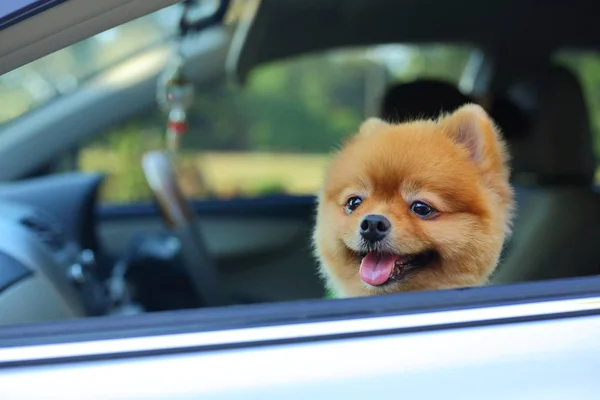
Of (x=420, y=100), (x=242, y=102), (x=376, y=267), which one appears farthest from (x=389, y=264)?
(x=242, y=102)

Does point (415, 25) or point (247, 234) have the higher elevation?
point (415, 25)

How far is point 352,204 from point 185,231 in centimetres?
168

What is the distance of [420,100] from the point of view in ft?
5.75

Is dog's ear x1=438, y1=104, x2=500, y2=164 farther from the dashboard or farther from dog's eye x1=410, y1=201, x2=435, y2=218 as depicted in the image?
the dashboard

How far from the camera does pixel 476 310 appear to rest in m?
1.22

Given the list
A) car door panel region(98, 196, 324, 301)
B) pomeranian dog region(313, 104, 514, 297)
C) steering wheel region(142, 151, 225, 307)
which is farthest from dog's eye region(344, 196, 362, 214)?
car door panel region(98, 196, 324, 301)

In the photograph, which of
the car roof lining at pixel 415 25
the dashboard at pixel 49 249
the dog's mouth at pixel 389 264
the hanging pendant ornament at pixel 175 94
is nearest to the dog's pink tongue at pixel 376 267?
the dog's mouth at pixel 389 264

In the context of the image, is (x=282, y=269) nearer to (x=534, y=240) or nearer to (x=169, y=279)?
(x=169, y=279)

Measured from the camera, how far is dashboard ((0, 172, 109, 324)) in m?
1.63

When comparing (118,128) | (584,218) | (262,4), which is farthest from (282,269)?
(584,218)

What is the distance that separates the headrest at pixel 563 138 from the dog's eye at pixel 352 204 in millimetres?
999

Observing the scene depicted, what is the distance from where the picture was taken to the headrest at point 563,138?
224 cm

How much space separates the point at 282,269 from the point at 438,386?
2.26 meters

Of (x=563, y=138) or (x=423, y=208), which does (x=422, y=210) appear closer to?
(x=423, y=208)
